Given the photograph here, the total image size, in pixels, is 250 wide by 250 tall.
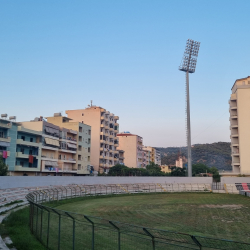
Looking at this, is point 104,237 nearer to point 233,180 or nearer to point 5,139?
point 5,139

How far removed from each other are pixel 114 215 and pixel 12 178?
21907 mm

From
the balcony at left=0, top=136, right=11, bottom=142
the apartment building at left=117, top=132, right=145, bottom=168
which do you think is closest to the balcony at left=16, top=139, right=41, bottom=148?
the balcony at left=0, top=136, right=11, bottom=142

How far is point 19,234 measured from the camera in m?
13.5

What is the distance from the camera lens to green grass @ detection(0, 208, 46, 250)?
1142cm

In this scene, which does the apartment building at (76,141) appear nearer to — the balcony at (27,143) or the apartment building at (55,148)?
the apartment building at (55,148)

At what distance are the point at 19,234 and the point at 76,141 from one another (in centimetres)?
6476

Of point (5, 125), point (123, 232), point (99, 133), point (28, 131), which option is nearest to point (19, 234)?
point (123, 232)

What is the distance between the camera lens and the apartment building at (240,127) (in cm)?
7450

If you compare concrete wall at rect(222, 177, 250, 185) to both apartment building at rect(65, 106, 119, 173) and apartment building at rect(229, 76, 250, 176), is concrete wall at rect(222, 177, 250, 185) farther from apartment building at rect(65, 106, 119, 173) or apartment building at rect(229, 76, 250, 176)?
apartment building at rect(65, 106, 119, 173)

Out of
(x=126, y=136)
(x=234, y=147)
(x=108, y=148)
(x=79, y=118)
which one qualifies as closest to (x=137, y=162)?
(x=126, y=136)

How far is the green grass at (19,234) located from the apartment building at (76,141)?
55.3 m

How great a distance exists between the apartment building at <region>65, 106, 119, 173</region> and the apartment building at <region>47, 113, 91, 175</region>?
736 cm

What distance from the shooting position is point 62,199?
116 feet

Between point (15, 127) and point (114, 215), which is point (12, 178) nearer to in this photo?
point (15, 127)
